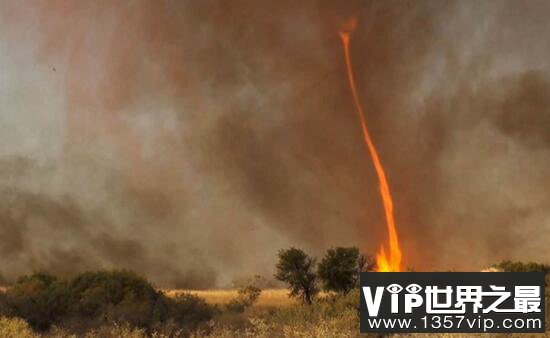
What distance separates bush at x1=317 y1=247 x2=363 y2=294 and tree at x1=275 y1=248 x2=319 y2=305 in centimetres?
66

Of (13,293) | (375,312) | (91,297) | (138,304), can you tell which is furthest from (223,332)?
(13,293)

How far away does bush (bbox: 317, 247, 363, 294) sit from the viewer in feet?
113

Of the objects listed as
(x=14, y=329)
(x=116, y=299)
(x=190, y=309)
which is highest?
(x=116, y=299)

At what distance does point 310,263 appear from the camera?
34.4 metres

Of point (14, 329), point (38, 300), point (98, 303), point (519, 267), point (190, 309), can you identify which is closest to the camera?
point (14, 329)

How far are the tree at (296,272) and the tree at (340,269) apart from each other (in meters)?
0.68

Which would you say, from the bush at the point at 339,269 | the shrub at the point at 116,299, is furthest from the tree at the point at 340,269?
the shrub at the point at 116,299

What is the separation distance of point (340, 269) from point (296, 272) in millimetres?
2139

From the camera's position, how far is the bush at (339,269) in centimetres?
3453

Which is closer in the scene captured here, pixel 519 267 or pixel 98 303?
pixel 98 303

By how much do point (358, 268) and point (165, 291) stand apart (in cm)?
928

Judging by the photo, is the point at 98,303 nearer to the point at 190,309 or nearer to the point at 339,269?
the point at 190,309

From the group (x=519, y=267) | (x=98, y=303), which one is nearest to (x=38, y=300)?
(x=98, y=303)

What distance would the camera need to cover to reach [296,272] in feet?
112
